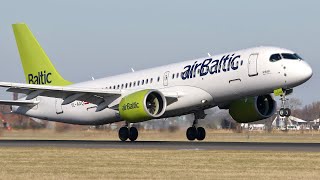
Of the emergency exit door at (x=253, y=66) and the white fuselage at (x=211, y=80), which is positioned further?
the emergency exit door at (x=253, y=66)

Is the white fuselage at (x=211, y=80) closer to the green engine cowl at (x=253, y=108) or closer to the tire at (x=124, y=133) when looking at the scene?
the tire at (x=124, y=133)

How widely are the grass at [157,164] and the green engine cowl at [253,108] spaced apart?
13.9 m

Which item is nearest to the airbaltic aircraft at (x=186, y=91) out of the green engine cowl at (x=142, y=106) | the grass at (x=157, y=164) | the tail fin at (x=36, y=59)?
the green engine cowl at (x=142, y=106)

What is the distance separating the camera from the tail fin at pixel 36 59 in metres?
52.5

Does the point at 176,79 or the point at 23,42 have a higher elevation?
the point at 23,42

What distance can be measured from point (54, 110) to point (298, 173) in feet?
98.5

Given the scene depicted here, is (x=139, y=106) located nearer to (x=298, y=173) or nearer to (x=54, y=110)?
(x=54, y=110)

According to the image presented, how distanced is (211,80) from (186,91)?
5.62ft

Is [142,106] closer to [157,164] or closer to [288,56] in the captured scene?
[288,56]

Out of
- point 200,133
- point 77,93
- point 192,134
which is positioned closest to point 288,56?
point 200,133

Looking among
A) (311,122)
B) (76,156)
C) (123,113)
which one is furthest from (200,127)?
(311,122)

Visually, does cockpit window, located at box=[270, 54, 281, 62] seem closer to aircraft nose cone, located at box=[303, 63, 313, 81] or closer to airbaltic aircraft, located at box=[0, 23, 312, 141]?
airbaltic aircraft, located at box=[0, 23, 312, 141]

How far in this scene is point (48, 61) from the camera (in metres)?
52.8

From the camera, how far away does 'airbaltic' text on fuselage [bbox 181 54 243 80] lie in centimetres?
4075
